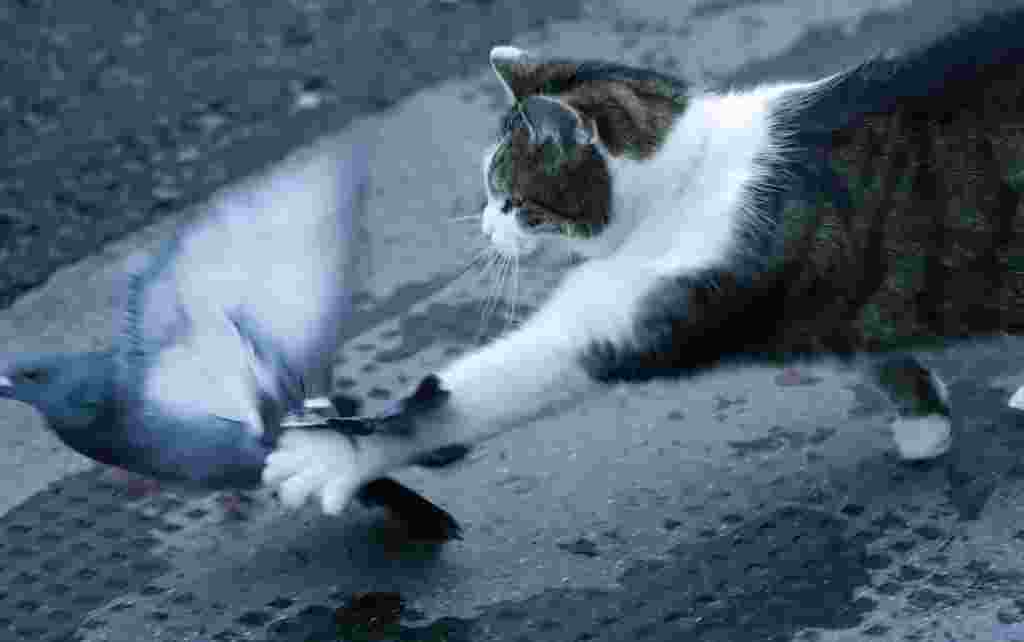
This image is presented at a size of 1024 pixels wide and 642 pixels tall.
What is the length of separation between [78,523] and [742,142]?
1125mm

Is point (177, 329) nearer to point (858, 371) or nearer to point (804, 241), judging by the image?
point (804, 241)

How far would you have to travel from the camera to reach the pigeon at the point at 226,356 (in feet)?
7.07

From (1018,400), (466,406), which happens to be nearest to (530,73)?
(466,406)

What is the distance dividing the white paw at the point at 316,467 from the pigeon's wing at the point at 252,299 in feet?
0.21

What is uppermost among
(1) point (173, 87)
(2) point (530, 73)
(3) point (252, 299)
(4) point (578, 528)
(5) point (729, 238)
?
(1) point (173, 87)

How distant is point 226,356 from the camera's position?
2.20m

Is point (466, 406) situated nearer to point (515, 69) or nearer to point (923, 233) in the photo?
point (515, 69)

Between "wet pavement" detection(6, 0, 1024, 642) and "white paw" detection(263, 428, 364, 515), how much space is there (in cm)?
16

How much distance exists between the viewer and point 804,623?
6.88 feet

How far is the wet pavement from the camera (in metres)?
2.15

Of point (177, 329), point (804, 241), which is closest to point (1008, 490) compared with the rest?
point (804, 241)

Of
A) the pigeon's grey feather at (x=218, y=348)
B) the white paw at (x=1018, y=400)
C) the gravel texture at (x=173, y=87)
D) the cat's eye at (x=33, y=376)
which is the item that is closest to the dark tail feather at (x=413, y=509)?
the pigeon's grey feather at (x=218, y=348)

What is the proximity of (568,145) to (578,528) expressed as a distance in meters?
0.56

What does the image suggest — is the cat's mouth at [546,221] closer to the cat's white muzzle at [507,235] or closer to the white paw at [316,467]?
the cat's white muzzle at [507,235]
